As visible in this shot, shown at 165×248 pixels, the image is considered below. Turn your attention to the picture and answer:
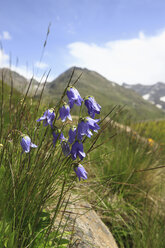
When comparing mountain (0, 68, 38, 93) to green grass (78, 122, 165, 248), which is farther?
green grass (78, 122, 165, 248)

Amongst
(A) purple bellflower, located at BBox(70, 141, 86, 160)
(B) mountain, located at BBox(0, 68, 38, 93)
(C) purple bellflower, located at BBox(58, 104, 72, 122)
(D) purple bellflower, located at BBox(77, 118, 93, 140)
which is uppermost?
→ (B) mountain, located at BBox(0, 68, 38, 93)

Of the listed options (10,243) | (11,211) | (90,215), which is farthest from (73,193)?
(10,243)

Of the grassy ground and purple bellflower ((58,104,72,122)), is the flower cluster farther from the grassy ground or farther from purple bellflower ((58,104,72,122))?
the grassy ground

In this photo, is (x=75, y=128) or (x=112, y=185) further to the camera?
(x=112, y=185)

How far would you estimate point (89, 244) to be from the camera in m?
2.11

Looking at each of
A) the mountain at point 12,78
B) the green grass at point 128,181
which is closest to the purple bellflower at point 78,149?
the mountain at point 12,78

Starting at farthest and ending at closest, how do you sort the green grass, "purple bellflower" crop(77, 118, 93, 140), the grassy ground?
the green grass → the grassy ground → "purple bellflower" crop(77, 118, 93, 140)

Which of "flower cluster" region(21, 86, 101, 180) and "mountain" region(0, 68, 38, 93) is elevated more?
"mountain" region(0, 68, 38, 93)

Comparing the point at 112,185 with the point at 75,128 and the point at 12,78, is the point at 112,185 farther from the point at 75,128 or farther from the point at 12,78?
the point at 12,78

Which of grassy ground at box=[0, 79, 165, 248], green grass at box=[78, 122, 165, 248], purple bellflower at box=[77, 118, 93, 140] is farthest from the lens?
green grass at box=[78, 122, 165, 248]

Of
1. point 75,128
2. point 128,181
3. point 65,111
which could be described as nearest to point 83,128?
point 75,128

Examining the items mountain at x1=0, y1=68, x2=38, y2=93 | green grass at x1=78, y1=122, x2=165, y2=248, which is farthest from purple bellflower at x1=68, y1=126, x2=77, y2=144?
green grass at x1=78, y1=122, x2=165, y2=248

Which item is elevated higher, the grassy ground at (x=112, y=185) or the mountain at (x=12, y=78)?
the mountain at (x=12, y=78)

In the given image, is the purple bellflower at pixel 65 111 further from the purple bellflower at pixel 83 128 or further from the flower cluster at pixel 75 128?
the purple bellflower at pixel 83 128
